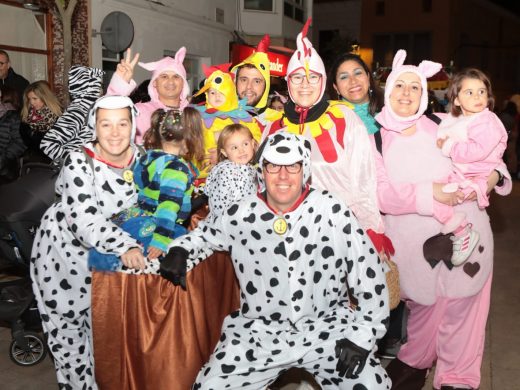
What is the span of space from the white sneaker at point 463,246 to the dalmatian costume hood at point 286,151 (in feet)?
3.60

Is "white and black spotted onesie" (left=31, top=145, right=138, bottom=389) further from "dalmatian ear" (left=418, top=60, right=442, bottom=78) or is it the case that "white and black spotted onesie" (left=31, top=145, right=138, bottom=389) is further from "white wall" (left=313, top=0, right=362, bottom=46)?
"white wall" (left=313, top=0, right=362, bottom=46)

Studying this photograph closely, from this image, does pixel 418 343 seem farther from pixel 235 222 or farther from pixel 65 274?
pixel 65 274

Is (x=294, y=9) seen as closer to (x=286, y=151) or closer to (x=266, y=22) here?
(x=266, y=22)

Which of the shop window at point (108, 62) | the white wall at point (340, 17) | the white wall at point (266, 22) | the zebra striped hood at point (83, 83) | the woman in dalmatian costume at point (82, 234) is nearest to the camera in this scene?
the woman in dalmatian costume at point (82, 234)

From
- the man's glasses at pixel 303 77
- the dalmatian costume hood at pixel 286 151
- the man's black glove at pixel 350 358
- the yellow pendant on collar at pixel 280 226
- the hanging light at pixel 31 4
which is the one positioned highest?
the hanging light at pixel 31 4

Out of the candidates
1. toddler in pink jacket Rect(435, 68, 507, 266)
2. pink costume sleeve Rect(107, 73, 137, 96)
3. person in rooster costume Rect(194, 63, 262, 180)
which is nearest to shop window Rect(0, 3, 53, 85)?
pink costume sleeve Rect(107, 73, 137, 96)

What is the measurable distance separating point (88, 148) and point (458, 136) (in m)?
2.12

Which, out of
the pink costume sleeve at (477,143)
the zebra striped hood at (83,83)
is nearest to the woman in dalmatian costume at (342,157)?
the pink costume sleeve at (477,143)

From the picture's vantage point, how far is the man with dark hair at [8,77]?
6844 mm

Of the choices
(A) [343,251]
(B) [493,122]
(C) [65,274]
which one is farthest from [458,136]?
(C) [65,274]

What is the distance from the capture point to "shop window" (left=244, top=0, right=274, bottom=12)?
63.0 feet

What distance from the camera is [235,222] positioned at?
2.84 metres

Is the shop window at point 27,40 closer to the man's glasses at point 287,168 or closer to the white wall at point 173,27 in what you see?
the white wall at point 173,27

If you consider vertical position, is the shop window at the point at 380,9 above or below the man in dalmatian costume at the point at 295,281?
above
